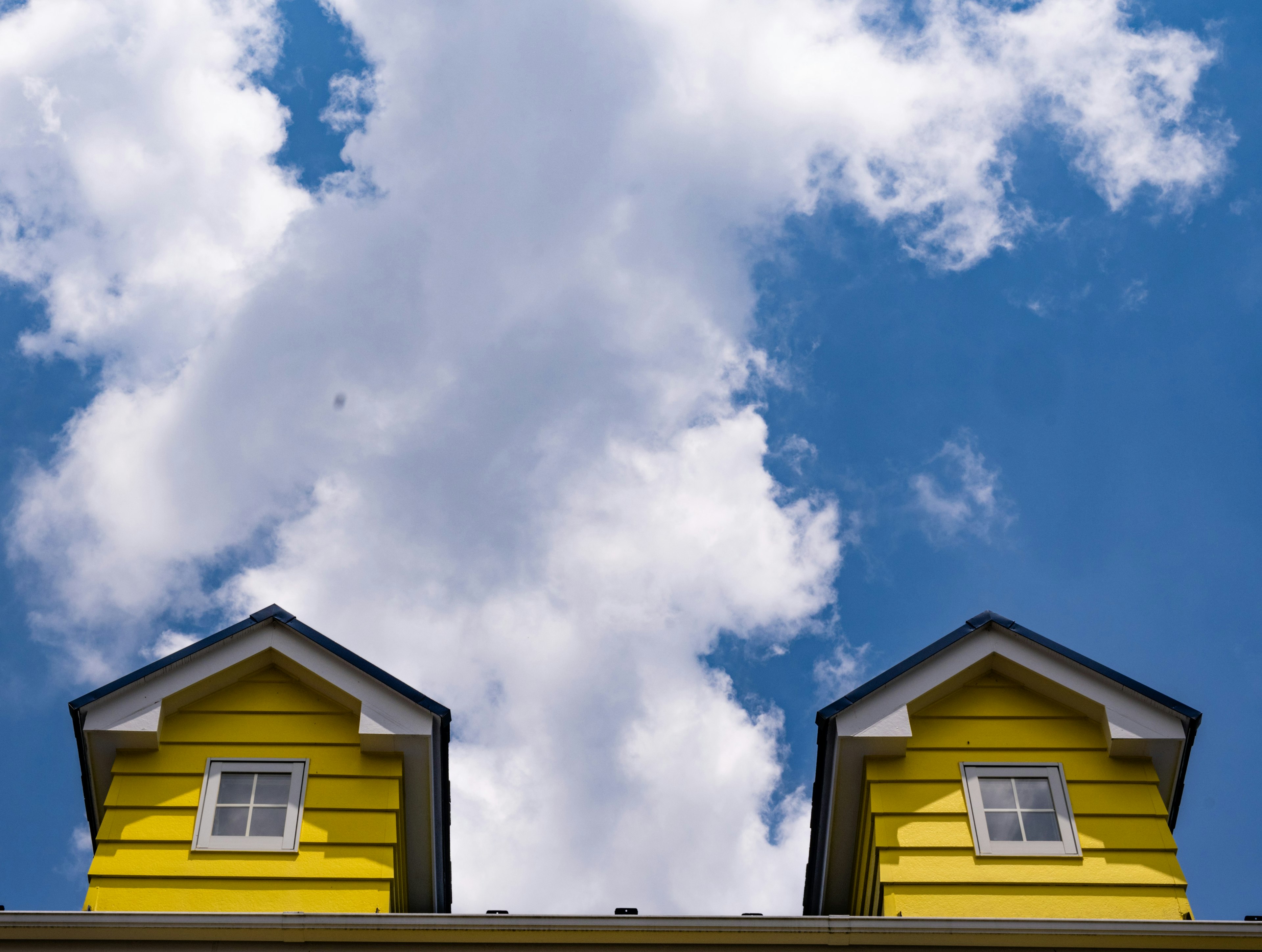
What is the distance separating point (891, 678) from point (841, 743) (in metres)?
0.86

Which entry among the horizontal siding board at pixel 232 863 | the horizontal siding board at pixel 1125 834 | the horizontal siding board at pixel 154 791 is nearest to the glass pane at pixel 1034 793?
the horizontal siding board at pixel 1125 834

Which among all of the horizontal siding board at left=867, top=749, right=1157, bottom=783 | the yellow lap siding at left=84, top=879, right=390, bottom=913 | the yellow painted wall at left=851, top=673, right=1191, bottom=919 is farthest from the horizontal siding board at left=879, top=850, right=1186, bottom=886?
the yellow lap siding at left=84, top=879, right=390, bottom=913

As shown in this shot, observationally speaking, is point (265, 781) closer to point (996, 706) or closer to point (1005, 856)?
point (1005, 856)

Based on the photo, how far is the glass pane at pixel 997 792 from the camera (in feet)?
36.4

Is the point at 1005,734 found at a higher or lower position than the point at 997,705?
lower

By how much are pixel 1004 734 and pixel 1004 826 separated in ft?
3.42

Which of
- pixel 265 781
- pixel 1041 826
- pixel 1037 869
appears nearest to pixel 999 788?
pixel 1041 826

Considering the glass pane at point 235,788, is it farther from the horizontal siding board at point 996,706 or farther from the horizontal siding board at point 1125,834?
the horizontal siding board at point 1125,834

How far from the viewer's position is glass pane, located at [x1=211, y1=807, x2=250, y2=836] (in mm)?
10797

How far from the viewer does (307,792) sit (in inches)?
437

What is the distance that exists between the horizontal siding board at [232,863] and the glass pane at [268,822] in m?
0.24

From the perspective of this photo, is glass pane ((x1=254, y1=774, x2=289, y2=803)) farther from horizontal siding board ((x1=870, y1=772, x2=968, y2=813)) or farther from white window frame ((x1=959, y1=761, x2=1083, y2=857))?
white window frame ((x1=959, y1=761, x2=1083, y2=857))

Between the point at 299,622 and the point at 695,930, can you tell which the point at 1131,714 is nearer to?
the point at 695,930

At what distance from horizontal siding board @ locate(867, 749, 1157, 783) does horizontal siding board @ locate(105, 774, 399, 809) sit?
16.1ft
